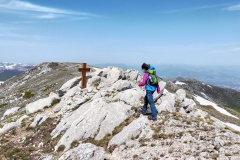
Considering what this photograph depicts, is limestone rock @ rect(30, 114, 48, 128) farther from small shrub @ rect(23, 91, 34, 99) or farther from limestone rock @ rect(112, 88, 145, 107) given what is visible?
small shrub @ rect(23, 91, 34, 99)

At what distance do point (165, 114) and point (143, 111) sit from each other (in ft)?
6.67

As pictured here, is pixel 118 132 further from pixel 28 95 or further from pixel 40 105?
pixel 28 95

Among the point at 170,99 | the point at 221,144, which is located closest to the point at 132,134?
the point at 221,144

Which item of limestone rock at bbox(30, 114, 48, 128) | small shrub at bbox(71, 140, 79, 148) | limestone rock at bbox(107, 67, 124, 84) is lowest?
limestone rock at bbox(30, 114, 48, 128)

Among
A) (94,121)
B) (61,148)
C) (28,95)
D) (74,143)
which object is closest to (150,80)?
(94,121)

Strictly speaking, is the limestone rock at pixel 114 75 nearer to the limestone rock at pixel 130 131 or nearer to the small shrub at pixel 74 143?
the limestone rock at pixel 130 131

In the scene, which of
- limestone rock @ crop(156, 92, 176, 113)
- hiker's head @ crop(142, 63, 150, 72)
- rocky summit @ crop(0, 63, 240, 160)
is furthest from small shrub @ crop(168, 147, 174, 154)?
hiker's head @ crop(142, 63, 150, 72)

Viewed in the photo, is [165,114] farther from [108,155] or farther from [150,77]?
[108,155]

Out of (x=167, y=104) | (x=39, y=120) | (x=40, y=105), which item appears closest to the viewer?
(x=167, y=104)

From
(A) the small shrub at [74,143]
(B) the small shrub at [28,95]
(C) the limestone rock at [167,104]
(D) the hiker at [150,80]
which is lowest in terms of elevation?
(B) the small shrub at [28,95]

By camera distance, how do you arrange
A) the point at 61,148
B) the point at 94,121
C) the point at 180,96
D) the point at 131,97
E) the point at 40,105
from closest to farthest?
the point at 61,148
the point at 94,121
the point at 131,97
the point at 180,96
the point at 40,105

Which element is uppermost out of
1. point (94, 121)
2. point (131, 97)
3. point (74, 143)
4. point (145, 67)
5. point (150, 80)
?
point (145, 67)

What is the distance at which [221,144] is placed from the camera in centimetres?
1752

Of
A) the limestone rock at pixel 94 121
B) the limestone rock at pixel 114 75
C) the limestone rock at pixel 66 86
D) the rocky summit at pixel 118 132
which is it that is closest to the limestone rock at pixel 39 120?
the rocky summit at pixel 118 132
